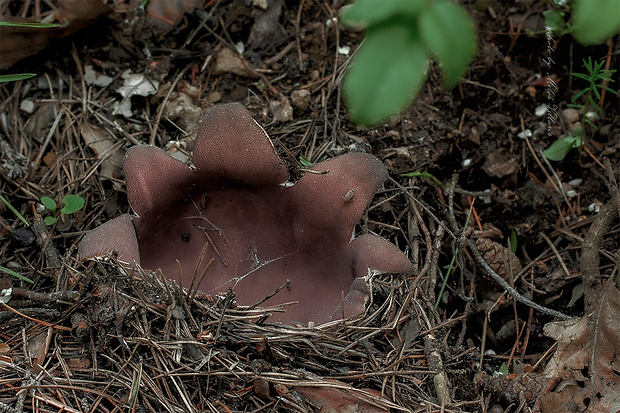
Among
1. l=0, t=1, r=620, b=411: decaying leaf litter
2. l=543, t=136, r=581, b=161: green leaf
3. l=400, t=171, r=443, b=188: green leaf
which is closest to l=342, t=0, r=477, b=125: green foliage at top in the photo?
l=0, t=1, r=620, b=411: decaying leaf litter

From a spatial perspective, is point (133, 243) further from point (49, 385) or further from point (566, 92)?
point (566, 92)

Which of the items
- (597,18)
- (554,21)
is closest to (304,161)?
(554,21)

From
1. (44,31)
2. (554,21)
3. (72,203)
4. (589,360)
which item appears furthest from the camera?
(554,21)

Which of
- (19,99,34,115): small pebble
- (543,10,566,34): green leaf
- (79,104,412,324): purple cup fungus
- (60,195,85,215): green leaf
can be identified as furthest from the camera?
(543,10,566,34): green leaf

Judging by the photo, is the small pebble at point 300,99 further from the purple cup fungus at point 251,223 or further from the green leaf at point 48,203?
the green leaf at point 48,203

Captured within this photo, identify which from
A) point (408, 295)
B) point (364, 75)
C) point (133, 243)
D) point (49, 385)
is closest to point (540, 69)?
point (408, 295)

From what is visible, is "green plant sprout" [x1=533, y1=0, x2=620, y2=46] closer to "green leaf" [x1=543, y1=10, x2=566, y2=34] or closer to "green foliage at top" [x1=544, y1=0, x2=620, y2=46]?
"green foliage at top" [x1=544, y1=0, x2=620, y2=46]

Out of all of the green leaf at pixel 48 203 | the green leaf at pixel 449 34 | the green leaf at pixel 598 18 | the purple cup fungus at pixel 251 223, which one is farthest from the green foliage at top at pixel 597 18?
the green leaf at pixel 48 203

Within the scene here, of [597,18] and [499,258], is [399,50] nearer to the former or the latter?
[597,18]

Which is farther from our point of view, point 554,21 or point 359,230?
point 554,21
